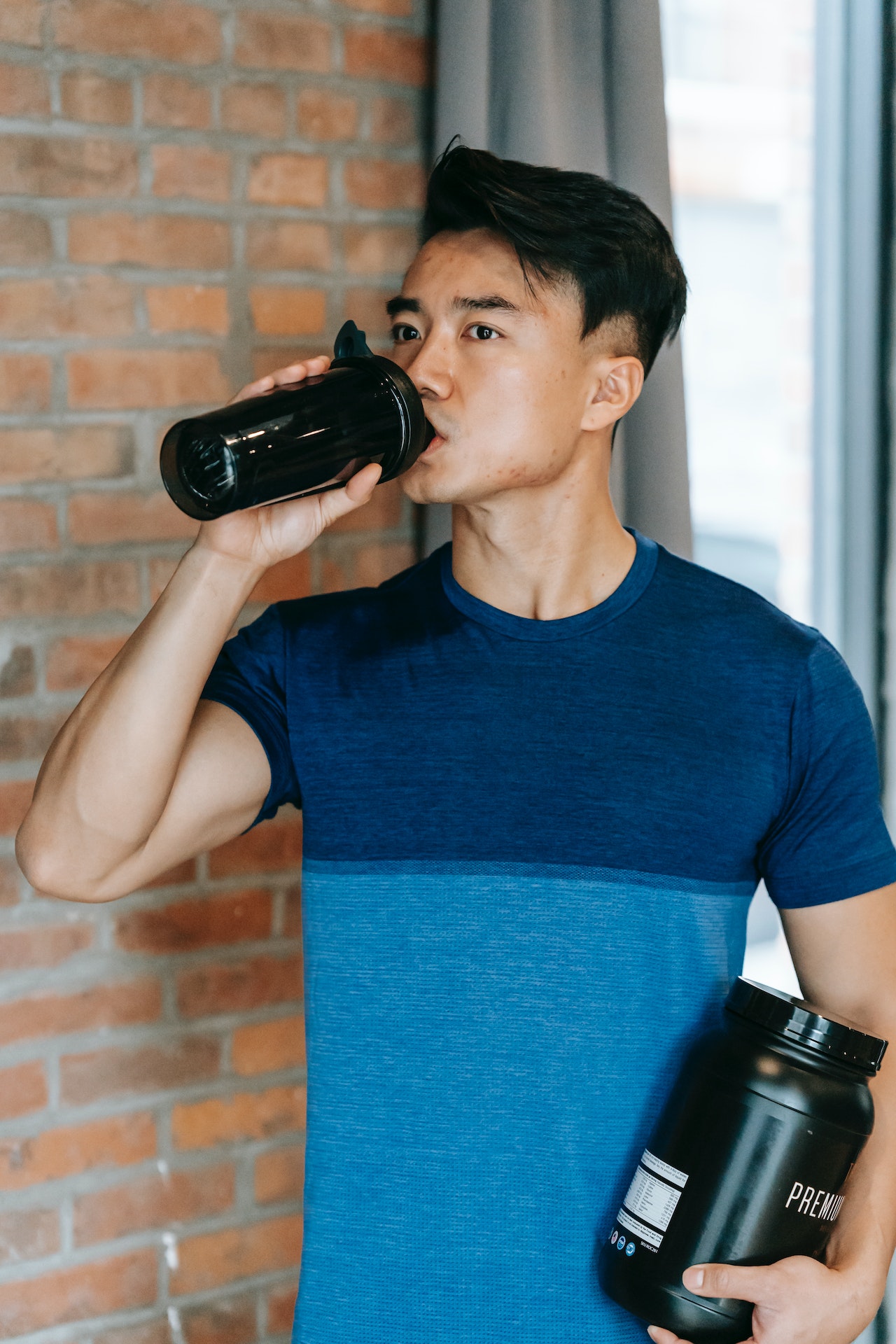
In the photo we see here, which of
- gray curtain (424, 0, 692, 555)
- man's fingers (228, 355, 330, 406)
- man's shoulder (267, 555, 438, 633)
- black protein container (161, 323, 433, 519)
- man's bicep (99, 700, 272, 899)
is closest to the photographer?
black protein container (161, 323, 433, 519)

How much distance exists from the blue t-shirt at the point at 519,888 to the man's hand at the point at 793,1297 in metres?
0.13

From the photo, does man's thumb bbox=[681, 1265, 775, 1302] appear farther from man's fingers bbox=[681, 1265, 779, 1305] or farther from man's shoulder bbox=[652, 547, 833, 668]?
man's shoulder bbox=[652, 547, 833, 668]

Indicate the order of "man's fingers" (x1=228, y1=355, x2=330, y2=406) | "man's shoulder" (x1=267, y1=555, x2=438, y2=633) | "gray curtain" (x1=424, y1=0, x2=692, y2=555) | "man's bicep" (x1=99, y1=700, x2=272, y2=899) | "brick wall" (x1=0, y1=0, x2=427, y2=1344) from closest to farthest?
1. "man's fingers" (x1=228, y1=355, x2=330, y2=406)
2. "man's bicep" (x1=99, y1=700, x2=272, y2=899)
3. "man's shoulder" (x1=267, y1=555, x2=438, y2=633)
4. "brick wall" (x1=0, y1=0, x2=427, y2=1344)
5. "gray curtain" (x1=424, y1=0, x2=692, y2=555)

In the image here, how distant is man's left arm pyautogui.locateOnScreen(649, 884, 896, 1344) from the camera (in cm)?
89

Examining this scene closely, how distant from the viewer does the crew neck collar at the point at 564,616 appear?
1086 mm

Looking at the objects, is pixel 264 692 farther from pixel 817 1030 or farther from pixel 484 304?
pixel 817 1030

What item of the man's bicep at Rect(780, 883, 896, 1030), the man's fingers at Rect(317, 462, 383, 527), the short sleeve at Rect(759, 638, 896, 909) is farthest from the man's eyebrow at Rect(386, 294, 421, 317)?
the man's bicep at Rect(780, 883, 896, 1030)

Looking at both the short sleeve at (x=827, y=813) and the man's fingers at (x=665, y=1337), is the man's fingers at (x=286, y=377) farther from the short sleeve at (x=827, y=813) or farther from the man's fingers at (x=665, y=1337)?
the man's fingers at (x=665, y=1337)

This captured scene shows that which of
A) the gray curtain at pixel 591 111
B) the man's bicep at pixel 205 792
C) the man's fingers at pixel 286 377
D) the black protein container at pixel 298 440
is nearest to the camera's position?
the black protein container at pixel 298 440

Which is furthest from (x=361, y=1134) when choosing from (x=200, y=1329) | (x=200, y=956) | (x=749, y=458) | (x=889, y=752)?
(x=749, y=458)

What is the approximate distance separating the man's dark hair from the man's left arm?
1.82 feet

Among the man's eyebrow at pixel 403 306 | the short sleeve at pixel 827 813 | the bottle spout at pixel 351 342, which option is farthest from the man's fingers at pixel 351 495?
the short sleeve at pixel 827 813

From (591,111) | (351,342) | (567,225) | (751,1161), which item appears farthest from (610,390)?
(751,1161)

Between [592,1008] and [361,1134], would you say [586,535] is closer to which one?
[592,1008]
